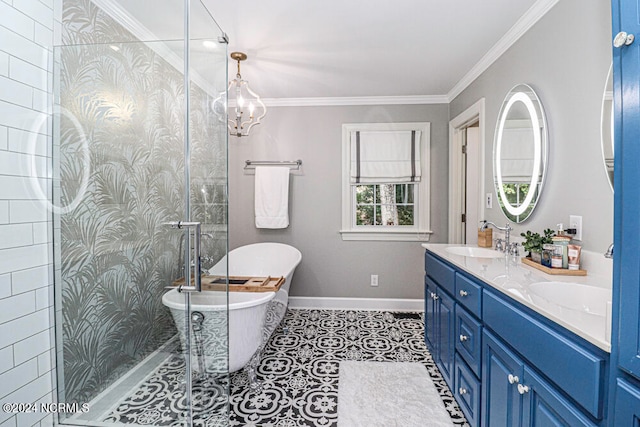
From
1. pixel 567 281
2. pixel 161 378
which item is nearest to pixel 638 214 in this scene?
pixel 567 281

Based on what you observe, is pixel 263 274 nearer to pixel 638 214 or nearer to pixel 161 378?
pixel 161 378

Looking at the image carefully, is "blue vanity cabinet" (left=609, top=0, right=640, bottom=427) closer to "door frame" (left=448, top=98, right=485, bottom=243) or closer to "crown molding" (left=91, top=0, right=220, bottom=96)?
"crown molding" (left=91, top=0, right=220, bottom=96)

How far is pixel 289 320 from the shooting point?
10.4 ft

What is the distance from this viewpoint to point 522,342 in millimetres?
1111

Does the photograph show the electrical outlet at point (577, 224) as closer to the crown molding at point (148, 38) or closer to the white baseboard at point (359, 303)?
the crown molding at point (148, 38)

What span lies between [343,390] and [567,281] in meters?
1.42

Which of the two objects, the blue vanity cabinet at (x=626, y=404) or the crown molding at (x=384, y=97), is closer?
the blue vanity cabinet at (x=626, y=404)

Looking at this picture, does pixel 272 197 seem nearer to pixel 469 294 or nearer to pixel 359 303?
pixel 359 303

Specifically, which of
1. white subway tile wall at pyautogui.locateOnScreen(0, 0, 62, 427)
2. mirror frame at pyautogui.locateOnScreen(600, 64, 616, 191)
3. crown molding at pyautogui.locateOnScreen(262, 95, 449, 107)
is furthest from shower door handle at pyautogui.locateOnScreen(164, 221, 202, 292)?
crown molding at pyautogui.locateOnScreen(262, 95, 449, 107)

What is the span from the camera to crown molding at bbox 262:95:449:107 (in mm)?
3363

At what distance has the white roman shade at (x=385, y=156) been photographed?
3.38m

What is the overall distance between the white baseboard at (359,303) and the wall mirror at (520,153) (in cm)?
167

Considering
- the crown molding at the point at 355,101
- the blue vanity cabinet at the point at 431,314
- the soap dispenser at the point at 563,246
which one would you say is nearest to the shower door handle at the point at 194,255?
the blue vanity cabinet at the point at 431,314

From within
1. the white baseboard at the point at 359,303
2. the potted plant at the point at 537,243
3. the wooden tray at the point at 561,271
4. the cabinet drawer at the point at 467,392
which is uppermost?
the potted plant at the point at 537,243
